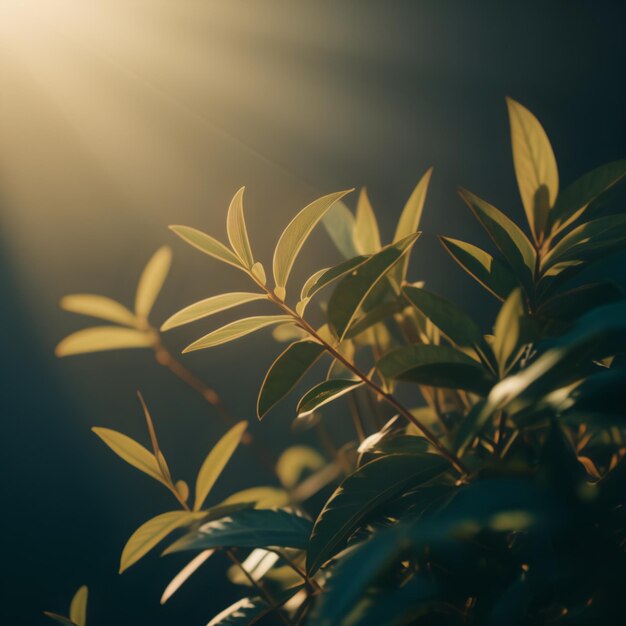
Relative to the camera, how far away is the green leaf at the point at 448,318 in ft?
1.19

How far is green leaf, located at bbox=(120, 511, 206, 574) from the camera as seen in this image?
41cm

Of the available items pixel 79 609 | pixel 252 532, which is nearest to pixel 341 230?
pixel 252 532

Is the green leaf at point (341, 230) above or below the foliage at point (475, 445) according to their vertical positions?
above

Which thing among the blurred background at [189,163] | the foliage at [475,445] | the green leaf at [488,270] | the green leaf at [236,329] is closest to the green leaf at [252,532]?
the foliage at [475,445]

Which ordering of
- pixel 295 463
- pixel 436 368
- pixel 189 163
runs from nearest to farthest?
pixel 436 368 → pixel 295 463 → pixel 189 163

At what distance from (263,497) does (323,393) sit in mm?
257

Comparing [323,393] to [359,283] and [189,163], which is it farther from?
[189,163]

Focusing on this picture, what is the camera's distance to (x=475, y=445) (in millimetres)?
417

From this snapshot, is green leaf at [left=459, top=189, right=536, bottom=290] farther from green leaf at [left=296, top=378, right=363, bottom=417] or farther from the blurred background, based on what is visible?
the blurred background

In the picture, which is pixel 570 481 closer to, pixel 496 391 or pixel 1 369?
pixel 496 391

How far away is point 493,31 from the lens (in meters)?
0.90

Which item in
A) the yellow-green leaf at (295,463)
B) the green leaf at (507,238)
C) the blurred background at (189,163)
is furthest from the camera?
the blurred background at (189,163)

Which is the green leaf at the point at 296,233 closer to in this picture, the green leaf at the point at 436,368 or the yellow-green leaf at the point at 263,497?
the green leaf at the point at 436,368

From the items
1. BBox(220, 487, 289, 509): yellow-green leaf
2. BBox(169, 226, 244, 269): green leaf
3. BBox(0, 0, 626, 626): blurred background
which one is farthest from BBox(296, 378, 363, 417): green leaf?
BBox(0, 0, 626, 626): blurred background
